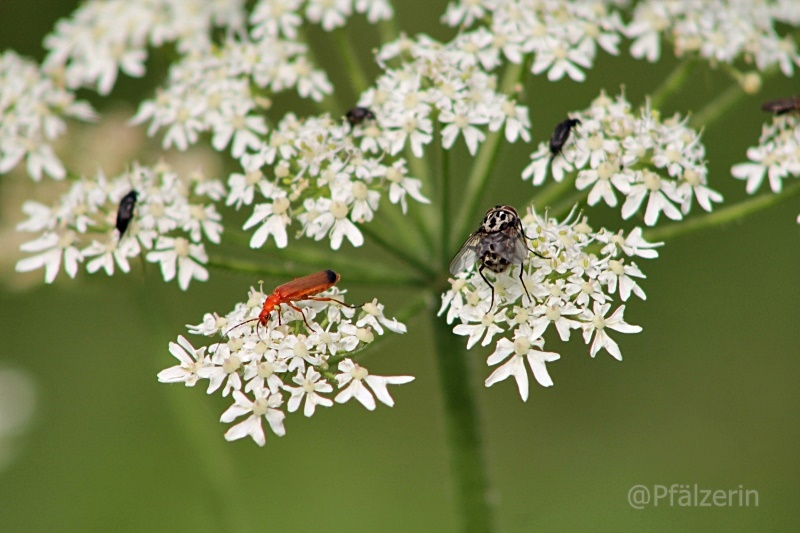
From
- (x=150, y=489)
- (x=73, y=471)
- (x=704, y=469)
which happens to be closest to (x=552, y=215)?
(x=704, y=469)

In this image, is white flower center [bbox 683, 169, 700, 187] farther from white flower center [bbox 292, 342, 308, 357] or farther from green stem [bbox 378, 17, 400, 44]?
green stem [bbox 378, 17, 400, 44]

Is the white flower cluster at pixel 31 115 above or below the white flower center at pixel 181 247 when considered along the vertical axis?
above

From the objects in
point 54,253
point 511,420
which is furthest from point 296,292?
point 511,420

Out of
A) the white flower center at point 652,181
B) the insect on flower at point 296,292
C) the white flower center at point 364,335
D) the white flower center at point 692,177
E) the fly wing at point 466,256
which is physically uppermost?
the white flower center at point 692,177

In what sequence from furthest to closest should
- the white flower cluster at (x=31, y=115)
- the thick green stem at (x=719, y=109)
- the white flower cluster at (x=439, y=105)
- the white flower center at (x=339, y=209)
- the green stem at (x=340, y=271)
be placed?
the white flower cluster at (x=31, y=115), the thick green stem at (x=719, y=109), the white flower cluster at (x=439, y=105), the green stem at (x=340, y=271), the white flower center at (x=339, y=209)

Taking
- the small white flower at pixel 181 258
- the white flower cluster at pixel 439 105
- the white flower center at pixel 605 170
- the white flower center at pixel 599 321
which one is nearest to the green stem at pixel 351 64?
the white flower cluster at pixel 439 105

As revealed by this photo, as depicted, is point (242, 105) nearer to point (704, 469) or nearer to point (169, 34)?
point (169, 34)

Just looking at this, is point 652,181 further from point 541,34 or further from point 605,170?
point 541,34

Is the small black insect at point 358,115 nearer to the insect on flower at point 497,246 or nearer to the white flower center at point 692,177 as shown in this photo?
the insect on flower at point 497,246
